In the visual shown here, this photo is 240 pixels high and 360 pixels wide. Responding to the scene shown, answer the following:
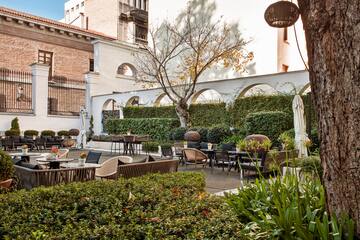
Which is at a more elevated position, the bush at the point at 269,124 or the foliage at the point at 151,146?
the bush at the point at 269,124

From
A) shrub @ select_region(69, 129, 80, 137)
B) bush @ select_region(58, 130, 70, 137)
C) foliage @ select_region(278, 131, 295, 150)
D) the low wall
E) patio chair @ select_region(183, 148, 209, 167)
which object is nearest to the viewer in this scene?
foliage @ select_region(278, 131, 295, 150)

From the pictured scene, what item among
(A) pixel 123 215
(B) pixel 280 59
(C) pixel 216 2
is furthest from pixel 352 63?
(C) pixel 216 2

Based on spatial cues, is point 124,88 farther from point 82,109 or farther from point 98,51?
point 82,109

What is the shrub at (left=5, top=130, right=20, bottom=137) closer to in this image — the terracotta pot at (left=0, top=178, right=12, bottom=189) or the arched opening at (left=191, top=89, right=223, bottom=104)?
the arched opening at (left=191, top=89, right=223, bottom=104)

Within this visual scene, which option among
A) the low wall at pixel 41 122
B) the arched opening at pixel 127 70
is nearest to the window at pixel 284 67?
the arched opening at pixel 127 70

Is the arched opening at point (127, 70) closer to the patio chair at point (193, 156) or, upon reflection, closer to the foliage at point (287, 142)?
the patio chair at point (193, 156)

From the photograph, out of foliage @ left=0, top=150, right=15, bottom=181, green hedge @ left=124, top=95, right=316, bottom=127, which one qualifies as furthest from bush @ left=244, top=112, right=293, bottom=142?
foliage @ left=0, top=150, right=15, bottom=181

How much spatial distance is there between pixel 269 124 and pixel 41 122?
1377 cm

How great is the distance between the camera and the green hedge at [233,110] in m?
13.7

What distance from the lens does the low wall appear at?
62.1 ft

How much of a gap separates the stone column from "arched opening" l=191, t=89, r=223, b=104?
359 inches

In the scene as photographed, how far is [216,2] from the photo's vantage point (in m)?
19.5

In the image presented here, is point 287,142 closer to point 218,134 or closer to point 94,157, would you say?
point 94,157

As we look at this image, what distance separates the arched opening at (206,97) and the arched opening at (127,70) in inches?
366
